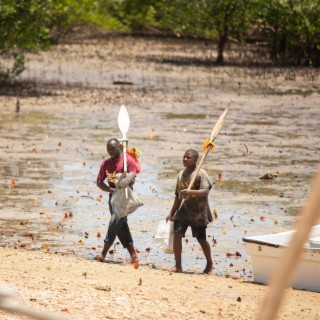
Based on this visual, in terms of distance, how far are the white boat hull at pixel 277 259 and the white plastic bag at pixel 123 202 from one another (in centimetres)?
128

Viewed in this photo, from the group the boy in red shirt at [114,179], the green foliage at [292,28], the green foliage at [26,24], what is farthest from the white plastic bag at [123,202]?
the green foliage at [292,28]

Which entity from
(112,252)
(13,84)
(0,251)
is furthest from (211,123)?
(0,251)

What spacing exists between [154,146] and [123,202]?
10080 mm

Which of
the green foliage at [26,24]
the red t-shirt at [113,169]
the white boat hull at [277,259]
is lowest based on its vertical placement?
the white boat hull at [277,259]

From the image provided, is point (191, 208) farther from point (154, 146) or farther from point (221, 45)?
point (221, 45)

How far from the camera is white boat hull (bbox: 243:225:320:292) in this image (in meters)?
8.90

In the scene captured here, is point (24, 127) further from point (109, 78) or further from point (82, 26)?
point (82, 26)

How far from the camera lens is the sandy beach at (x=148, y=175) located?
811cm

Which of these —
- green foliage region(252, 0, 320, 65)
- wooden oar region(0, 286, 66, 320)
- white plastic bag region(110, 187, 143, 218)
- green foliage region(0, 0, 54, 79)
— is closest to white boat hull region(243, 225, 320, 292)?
white plastic bag region(110, 187, 143, 218)

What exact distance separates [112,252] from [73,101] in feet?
54.0

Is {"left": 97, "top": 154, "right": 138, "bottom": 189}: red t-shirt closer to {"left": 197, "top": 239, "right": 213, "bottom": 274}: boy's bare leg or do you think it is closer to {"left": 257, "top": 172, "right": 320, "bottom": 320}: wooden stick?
{"left": 197, "top": 239, "right": 213, "bottom": 274}: boy's bare leg

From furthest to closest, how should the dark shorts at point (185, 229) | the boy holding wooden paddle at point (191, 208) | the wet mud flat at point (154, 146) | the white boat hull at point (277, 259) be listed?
the wet mud flat at point (154, 146), the dark shorts at point (185, 229), the boy holding wooden paddle at point (191, 208), the white boat hull at point (277, 259)

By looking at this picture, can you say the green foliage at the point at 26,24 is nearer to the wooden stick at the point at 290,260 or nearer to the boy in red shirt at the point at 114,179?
the boy in red shirt at the point at 114,179

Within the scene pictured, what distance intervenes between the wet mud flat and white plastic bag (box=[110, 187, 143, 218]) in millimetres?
860
